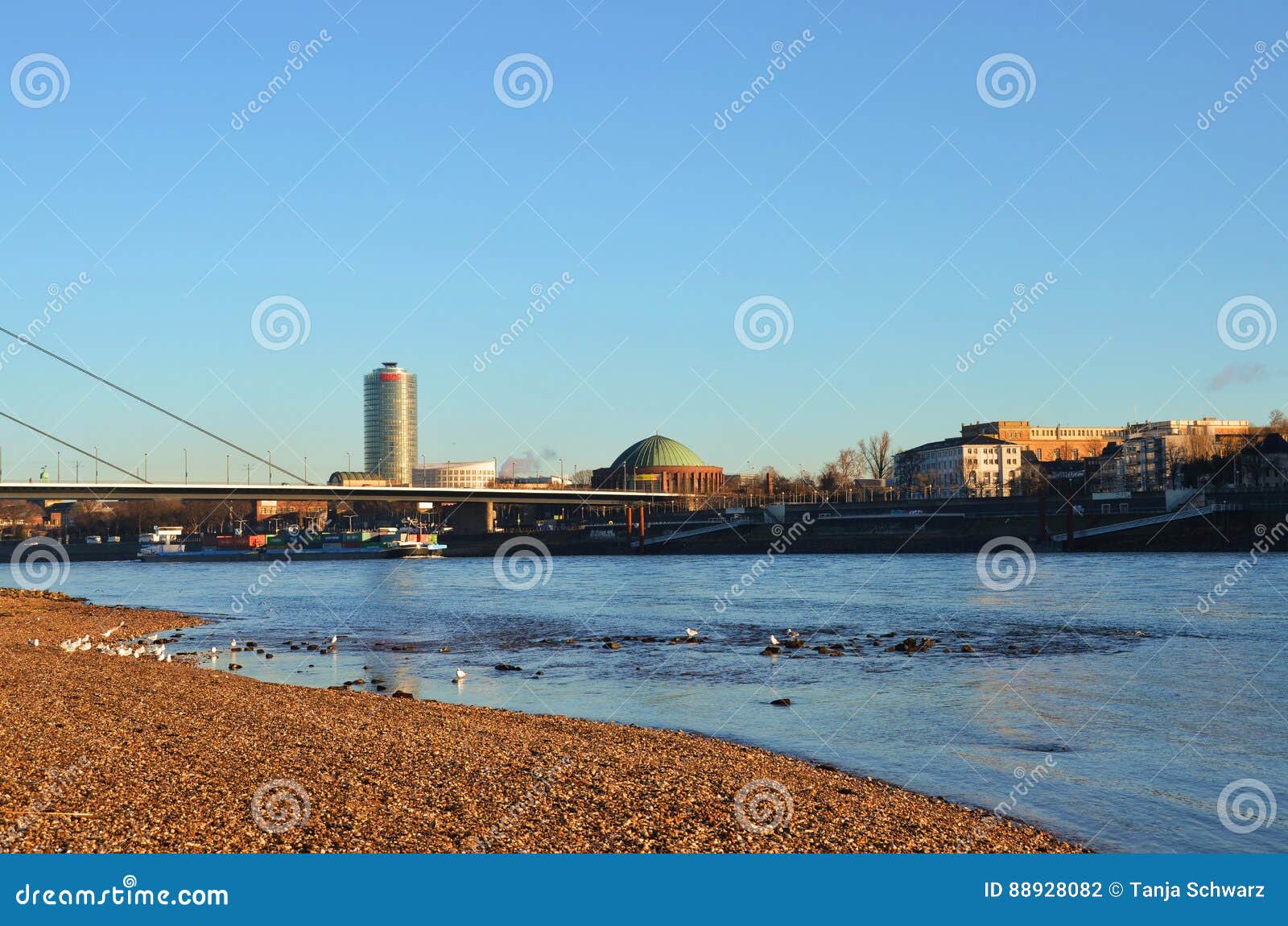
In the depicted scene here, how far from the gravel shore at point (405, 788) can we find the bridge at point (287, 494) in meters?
65.3

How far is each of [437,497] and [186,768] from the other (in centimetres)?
8955

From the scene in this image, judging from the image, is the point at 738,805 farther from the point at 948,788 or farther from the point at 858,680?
the point at 858,680

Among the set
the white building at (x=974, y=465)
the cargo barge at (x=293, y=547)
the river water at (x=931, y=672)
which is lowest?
the cargo barge at (x=293, y=547)

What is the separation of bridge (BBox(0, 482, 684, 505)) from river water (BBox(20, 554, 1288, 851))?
20902 millimetres

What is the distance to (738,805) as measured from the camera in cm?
1169

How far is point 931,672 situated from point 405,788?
16.5 meters

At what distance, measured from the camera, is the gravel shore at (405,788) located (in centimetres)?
946

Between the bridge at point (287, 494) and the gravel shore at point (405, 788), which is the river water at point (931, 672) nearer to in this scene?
the gravel shore at point (405, 788)

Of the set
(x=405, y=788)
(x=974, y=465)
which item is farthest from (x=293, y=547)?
(x=405, y=788)

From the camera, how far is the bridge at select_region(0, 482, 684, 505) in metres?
77.2

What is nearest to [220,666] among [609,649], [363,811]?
[609,649]

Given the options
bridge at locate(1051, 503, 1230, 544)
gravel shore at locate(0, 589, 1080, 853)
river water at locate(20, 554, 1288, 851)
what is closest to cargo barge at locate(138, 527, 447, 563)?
river water at locate(20, 554, 1288, 851)

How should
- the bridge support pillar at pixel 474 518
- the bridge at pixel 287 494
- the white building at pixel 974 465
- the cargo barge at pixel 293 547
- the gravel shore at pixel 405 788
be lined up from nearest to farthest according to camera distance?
the gravel shore at pixel 405 788 < the bridge at pixel 287 494 < the cargo barge at pixel 293 547 < the bridge support pillar at pixel 474 518 < the white building at pixel 974 465

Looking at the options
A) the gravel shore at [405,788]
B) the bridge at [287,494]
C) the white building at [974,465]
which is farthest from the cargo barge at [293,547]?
the gravel shore at [405,788]
